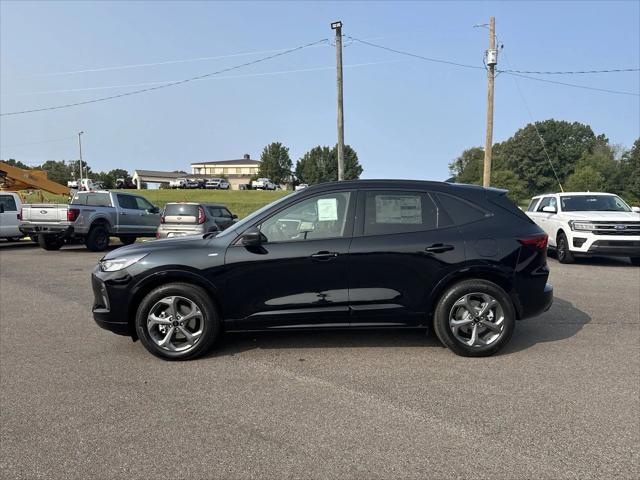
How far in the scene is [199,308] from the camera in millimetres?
4496

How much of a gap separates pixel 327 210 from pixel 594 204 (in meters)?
A: 9.96

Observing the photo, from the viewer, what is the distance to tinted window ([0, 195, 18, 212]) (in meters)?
14.9

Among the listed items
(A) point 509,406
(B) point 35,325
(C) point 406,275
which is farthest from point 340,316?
(B) point 35,325

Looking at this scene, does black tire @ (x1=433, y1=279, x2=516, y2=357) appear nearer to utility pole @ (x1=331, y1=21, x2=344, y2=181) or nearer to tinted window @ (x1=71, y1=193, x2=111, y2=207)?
tinted window @ (x1=71, y1=193, x2=111, y2=207)

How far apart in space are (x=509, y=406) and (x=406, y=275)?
151 centimetres

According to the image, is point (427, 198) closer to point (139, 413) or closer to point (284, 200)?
point (284, 200)

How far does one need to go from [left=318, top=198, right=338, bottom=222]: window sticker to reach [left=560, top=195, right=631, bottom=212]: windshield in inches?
371

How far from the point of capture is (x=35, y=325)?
5828 mm

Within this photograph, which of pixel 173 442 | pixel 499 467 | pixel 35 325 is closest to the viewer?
pixel 499 467

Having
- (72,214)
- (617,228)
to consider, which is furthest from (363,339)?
(72,214)

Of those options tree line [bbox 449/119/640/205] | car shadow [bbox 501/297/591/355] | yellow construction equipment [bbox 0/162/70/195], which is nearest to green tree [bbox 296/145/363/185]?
tree line [bbox 449/119/640/205]

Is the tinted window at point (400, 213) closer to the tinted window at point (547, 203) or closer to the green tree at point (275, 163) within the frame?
the tinted window at point (547, 203)

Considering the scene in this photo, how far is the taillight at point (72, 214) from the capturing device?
13789 mm

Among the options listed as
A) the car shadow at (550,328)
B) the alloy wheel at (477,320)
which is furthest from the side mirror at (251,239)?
the car shadow at (550,328)
